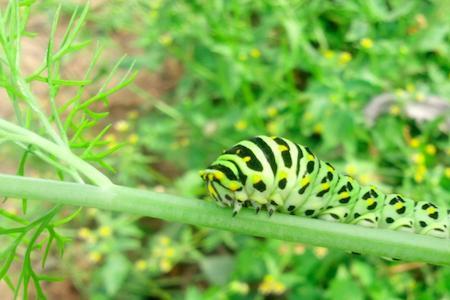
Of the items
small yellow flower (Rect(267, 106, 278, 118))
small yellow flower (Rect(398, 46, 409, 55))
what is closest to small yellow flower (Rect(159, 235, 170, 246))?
small yellow flower (Rect(267, 106, 278, 118))

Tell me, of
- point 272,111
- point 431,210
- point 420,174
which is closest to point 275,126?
point 272,111

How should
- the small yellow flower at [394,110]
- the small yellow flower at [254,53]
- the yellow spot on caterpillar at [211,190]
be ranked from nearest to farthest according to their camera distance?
the yellow spot on caterpillar at [211,190]
the small yellow flower at [394,110]
the small yellow flower at [254,53]

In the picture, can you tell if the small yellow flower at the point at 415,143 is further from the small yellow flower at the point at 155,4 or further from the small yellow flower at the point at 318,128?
the small yellow flower at the point at 155,4

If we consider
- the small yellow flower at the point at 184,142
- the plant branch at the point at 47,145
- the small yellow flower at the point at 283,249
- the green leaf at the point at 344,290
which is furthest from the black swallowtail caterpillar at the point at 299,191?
the small yellow flower at the point at 184,142

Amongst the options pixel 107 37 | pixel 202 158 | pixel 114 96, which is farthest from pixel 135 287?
pixel 107 37

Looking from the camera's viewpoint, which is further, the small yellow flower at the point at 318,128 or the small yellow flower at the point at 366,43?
the small yellow flower at the point at 318,128

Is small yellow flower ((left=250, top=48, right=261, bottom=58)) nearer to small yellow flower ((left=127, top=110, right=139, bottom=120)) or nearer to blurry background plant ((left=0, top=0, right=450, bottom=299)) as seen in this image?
blurry background plant ((left=0, top=0, right=450, bottom=299))
